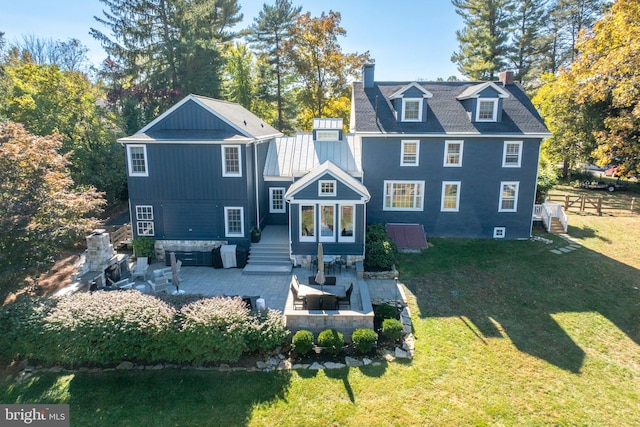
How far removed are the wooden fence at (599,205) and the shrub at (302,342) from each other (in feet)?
75.7

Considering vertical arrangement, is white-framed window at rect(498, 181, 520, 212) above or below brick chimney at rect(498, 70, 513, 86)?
below

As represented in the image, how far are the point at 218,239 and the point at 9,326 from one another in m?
8.40

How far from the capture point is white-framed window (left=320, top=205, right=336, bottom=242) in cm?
1617

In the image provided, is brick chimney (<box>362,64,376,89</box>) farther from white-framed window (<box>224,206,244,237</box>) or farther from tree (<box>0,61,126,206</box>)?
tree (<box>0,61,126,206</box>)

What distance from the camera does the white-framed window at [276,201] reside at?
67.6 feet

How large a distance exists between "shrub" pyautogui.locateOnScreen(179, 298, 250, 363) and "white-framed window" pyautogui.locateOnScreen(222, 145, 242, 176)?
26.3 ft

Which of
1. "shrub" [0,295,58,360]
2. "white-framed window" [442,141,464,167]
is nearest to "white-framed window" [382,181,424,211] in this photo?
"white-framed window" [442,141,464,167]

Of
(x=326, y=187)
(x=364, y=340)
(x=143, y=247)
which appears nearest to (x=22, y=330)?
(x=143, y=247)


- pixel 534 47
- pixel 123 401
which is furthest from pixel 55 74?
pixel 534 47

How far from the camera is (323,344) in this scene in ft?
34.7

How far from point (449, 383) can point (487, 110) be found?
15.1 m

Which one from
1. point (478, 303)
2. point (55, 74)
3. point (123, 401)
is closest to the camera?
point (123, 401)

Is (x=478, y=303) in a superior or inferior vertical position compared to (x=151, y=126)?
inferior

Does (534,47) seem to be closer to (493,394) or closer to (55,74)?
(493,394)
